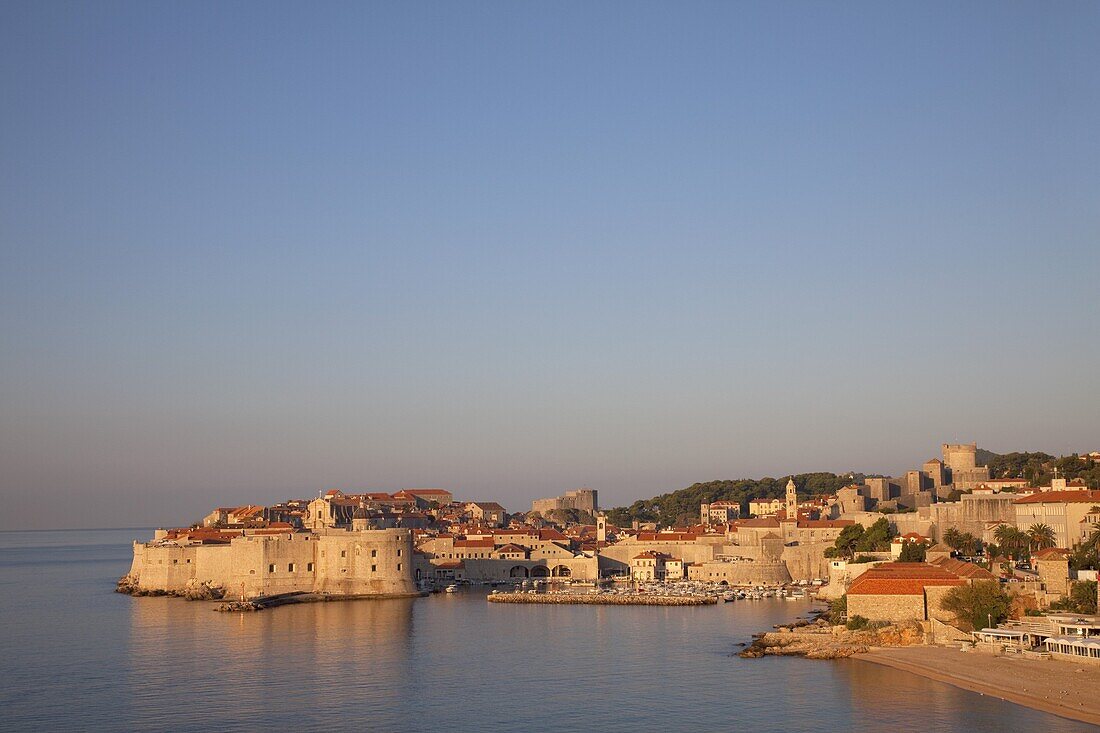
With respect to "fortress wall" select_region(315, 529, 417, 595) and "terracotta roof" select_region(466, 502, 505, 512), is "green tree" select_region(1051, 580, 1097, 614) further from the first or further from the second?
"terracotta roof" select_region(466, 502, 505, 512)

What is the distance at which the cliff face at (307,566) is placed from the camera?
1655 inches

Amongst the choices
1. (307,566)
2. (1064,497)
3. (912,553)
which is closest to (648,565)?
(307,566)

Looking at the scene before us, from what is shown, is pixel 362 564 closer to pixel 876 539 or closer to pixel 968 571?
pixel 876 539

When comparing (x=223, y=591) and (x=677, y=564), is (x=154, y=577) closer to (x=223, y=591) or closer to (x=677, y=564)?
(x=223, y=591)

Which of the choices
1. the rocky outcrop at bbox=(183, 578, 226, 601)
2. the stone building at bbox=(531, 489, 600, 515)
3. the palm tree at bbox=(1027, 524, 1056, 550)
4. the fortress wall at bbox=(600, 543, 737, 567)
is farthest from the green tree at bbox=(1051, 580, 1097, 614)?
the stone building at bbox=(531, 489, 600, 515)

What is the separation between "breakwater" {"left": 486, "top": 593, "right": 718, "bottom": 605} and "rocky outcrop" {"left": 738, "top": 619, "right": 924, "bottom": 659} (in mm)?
12030

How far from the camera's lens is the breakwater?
4028 centimetres

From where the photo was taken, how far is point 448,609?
127 feet

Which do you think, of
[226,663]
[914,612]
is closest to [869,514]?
[914,612]

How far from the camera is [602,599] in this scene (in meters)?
40.9

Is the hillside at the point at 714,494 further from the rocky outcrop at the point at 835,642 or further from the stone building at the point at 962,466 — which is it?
the rocky outcrop at the point at 835,642

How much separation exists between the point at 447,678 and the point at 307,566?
773 inches

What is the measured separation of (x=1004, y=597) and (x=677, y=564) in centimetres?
2367

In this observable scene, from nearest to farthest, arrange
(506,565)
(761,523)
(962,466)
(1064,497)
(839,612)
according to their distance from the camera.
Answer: (839,612) → (1064,497) → (506,565) → (761,523) → (962,466)
